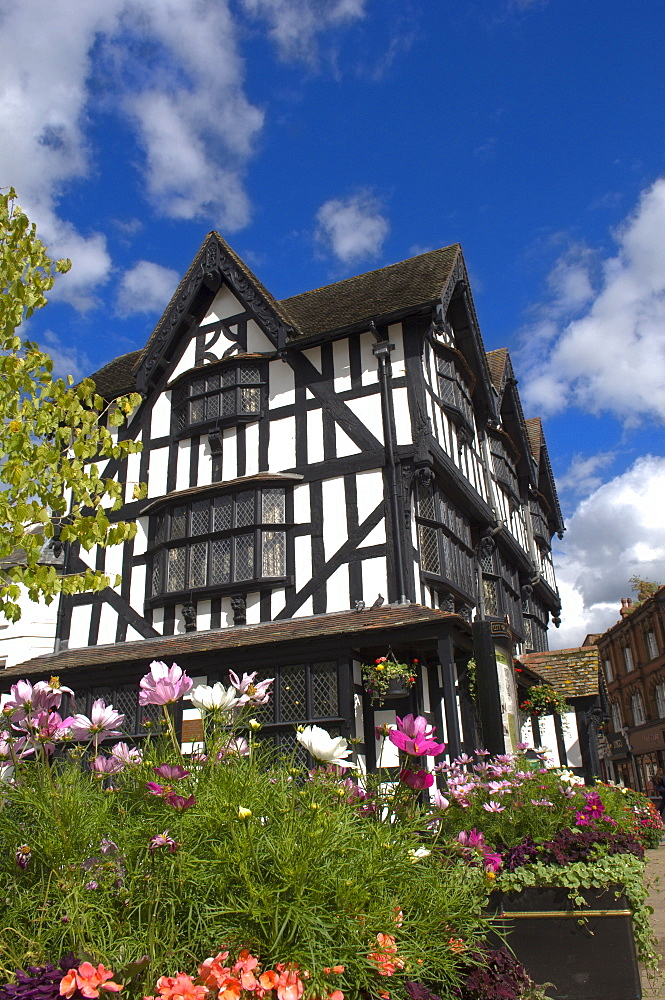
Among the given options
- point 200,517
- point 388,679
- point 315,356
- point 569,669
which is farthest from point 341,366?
point 569,669

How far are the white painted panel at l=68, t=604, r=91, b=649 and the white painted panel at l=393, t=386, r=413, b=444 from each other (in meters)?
7.87

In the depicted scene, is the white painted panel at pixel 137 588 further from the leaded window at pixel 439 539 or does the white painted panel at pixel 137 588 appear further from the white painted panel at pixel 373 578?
the leaded window at pixel 439 539

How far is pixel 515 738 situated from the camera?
11.2m

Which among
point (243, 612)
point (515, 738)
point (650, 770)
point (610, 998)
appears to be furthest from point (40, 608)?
point (650, 770)

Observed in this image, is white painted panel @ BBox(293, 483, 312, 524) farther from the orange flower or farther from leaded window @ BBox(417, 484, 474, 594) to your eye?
the orange flower

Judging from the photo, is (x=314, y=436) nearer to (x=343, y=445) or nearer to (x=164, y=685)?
(x=343, y=445)

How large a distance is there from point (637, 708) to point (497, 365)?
27.6 m

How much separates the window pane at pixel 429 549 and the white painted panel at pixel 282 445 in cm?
296

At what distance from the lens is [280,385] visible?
15.4m

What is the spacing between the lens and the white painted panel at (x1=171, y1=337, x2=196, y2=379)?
16.8 m

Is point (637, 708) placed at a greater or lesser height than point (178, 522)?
lesser

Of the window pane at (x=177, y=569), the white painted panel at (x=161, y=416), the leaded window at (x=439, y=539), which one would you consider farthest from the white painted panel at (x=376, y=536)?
the white painted panel at (x=161, y=416)

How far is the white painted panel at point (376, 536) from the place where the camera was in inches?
521

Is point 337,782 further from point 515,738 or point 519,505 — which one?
point 519,505
